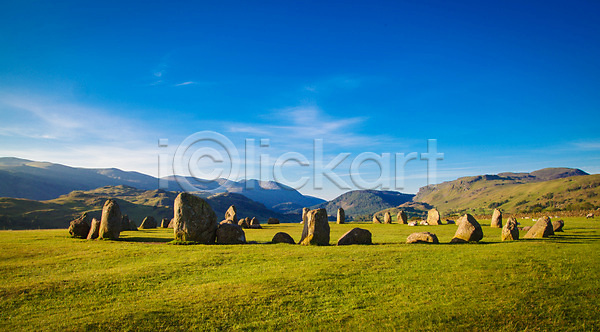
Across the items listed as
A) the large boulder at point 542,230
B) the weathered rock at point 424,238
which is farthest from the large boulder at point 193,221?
the large boulder at point 542,230

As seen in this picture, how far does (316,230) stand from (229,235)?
24.9 ft

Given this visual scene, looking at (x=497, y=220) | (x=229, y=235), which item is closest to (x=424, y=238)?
(x=229, y=235)

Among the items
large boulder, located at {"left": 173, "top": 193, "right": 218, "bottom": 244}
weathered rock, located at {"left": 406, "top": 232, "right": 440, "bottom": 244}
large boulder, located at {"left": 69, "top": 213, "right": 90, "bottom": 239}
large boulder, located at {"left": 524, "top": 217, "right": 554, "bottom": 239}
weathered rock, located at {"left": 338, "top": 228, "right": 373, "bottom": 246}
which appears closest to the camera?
weathered rock, located at {"left": 406, "top": 232, "right": 440, "bottom": 244}

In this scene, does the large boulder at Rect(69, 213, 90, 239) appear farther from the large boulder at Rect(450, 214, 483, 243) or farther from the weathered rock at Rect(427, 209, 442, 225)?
the weathered rock at Rect(427, 209, 442, 225)

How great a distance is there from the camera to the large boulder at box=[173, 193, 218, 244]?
26.4 meters

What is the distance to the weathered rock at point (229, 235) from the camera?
87.5 feet

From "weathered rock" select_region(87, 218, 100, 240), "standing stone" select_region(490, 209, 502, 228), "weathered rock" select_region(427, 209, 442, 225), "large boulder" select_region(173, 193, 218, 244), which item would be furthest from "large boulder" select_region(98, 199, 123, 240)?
"weathered rock" select_region(427, 209, 442, 225)

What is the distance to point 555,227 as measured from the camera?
31344mm

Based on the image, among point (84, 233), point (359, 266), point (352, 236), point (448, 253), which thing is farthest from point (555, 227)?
point (84, 233)

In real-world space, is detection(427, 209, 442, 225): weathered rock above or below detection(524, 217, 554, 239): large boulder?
below

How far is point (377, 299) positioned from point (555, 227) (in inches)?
1186

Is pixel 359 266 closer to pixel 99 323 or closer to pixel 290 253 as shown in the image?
pixel 290 253

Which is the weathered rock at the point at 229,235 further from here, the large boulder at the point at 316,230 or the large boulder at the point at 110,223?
the large boulder at the point at 110,223

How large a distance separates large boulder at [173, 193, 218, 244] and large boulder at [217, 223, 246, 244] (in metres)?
0.83
